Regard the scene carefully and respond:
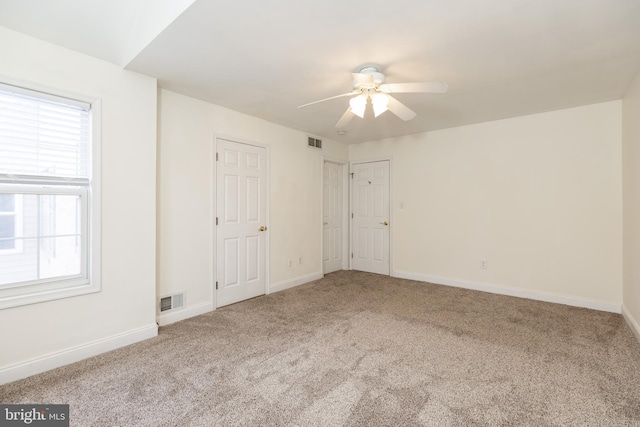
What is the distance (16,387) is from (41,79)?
7.09 feet

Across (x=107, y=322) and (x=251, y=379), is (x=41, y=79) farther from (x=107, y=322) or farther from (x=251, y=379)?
(x=251, y=379)

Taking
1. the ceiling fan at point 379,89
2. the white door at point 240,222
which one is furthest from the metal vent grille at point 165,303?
the ceiling fan at point 379,89

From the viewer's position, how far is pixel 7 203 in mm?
2131

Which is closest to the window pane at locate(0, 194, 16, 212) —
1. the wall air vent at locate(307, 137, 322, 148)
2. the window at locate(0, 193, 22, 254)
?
the window at locate(0, 193, 22, 254)

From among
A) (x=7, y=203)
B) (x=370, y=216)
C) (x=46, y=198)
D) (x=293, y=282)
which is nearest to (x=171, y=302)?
(x=46, y=198)

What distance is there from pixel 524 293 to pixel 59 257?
199 inches

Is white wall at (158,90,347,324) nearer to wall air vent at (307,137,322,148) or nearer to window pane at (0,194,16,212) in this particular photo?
wall air vent at (307,137,322,148)

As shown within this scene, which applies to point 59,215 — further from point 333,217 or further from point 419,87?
point 333,217

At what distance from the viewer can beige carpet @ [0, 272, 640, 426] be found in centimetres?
175

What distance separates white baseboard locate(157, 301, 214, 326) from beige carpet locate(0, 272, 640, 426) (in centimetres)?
10

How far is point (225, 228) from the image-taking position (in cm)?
366

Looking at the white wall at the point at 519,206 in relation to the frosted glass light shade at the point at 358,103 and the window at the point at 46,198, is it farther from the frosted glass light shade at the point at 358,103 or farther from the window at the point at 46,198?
the window at the point at 46,198

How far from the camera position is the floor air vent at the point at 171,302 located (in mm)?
3068

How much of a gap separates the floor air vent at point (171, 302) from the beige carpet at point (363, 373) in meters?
0.20
